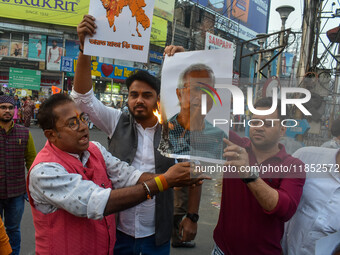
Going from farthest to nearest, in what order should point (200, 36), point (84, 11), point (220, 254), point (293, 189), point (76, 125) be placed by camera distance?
1. point (200, 36)
2. point (84, 11)
3. point (220, 254)
4. point (76, 125)
5. point (293, 189)

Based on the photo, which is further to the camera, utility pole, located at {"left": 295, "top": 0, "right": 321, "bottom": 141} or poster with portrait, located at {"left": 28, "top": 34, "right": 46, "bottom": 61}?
poster with portrait, located at {"left": 28, "top": 34, "right": 46, "bottom": 61}

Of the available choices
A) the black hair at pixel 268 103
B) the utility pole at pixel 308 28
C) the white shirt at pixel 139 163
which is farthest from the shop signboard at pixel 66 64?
the black hair at pixel 268 103

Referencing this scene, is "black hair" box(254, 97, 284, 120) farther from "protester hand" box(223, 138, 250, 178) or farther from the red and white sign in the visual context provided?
the red and white sign

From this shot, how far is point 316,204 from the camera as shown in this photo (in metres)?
1.23

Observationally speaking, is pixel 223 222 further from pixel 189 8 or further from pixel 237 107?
pixel 189 8

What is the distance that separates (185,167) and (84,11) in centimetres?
2040

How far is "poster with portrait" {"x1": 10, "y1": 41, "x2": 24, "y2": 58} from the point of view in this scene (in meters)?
19.0

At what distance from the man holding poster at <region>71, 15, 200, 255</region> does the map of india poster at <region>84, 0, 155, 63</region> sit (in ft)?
0.75

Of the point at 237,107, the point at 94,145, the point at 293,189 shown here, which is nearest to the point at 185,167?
the point at 237,107

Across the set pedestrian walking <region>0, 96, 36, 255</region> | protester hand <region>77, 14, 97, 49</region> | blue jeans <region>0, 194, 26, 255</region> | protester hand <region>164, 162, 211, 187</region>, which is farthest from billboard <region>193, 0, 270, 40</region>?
protester hand <region>164, 162, 211, 187</region>

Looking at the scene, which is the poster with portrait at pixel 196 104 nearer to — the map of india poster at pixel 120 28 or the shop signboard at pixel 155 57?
the map of india poster at pixel 120 28

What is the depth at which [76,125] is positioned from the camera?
1.26m

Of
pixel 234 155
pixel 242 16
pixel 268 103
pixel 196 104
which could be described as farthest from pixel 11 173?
pixel 242 16

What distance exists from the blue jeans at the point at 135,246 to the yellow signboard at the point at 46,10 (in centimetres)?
1928
